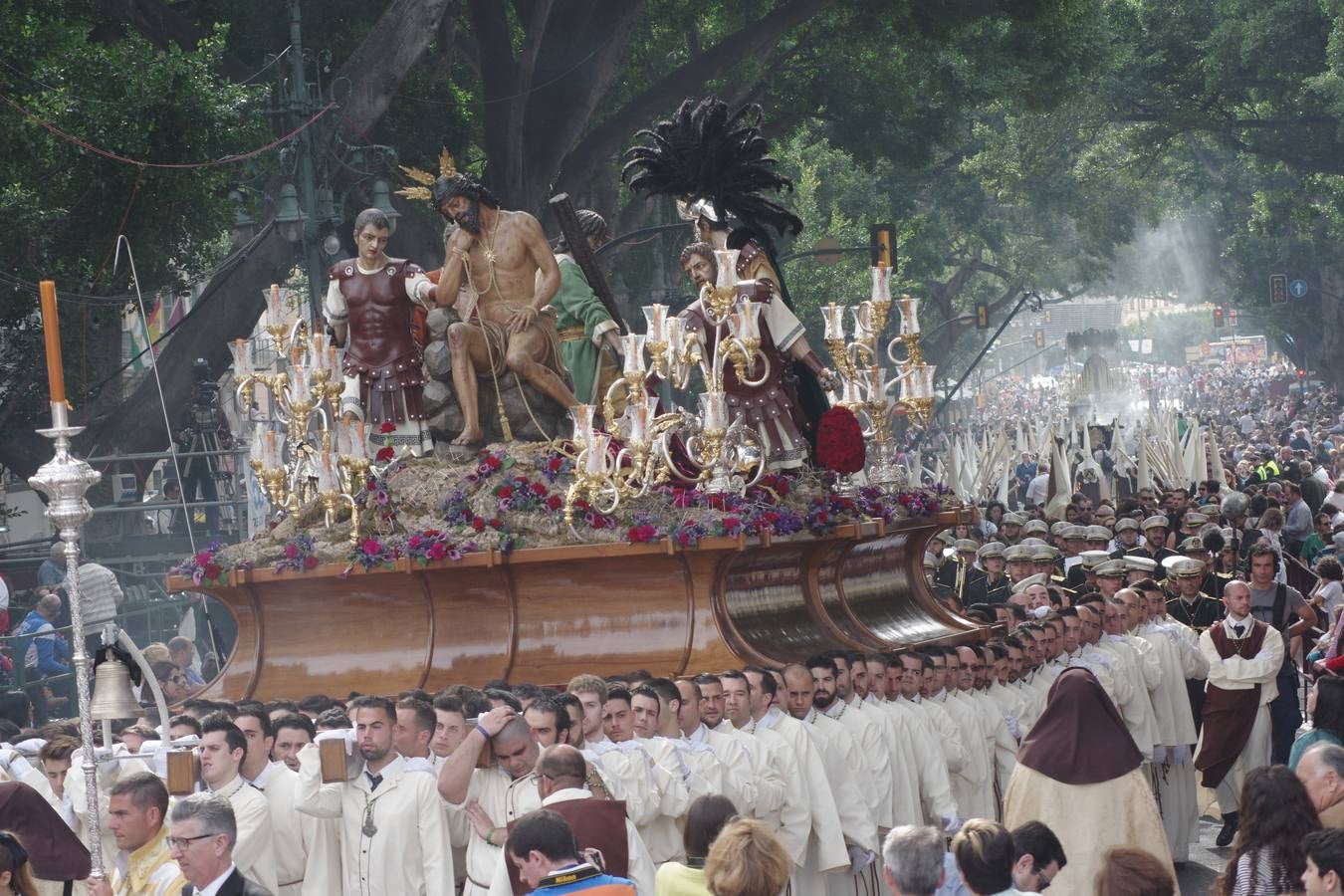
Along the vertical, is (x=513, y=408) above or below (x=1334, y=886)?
above

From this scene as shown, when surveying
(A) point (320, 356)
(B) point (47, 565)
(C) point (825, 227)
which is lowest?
(B) point (47, 565)

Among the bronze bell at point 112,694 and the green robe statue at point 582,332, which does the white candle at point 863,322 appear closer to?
the green robe statue at point 582,332

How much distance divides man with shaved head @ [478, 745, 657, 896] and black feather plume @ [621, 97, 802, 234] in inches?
255

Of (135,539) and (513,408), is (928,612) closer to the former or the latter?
(513,408)

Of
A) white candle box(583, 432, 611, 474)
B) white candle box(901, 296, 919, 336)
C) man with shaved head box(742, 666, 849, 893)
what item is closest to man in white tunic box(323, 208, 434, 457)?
white candle box(583, 432, 611, 474)

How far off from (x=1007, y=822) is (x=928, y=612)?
4799 millimetres

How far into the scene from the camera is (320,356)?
12.6 meters

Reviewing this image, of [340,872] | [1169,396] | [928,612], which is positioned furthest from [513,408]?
[1169,396]

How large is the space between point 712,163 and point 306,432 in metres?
3.34

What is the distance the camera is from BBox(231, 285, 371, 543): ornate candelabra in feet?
40.8

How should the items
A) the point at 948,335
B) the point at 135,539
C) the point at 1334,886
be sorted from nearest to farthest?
the point at 1334,886, the point at 135,539, the point at 948,335

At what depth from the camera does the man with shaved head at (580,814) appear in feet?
26.1

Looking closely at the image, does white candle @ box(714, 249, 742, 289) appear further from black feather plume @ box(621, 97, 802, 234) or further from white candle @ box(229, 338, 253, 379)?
white candle @ box(229, 338, 253, 379)

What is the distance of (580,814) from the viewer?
7980mm
